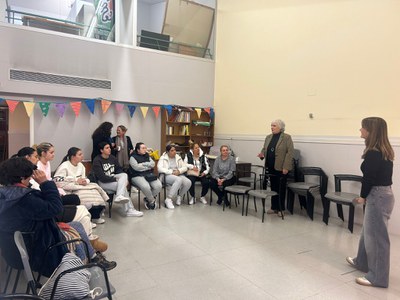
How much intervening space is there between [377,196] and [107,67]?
5.09 metres

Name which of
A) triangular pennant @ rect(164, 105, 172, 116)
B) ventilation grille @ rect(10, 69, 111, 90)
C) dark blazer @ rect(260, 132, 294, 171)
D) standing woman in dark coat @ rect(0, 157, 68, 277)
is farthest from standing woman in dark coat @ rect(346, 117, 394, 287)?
ventilation grille @ rect(10, 69, 111, 90)

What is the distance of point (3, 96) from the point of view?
4.98m

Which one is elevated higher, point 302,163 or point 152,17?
point 152,17

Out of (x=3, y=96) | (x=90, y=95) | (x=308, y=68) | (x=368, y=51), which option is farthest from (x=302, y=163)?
(x=3, y=96)

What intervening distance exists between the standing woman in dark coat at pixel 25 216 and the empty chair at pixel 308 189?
3.42 m

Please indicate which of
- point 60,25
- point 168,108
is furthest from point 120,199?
point 60,25

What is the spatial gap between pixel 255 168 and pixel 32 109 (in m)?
4.19

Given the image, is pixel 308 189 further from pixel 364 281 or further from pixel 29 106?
pixel 29 106

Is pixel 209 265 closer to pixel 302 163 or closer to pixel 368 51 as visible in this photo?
pixel 302 163

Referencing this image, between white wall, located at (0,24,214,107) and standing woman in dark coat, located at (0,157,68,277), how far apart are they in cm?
384

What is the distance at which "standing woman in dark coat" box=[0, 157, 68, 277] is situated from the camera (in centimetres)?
180

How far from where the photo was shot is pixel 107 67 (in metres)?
5.82

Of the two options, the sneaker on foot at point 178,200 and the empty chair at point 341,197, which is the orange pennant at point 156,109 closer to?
the sneaker on foot at point 178,200

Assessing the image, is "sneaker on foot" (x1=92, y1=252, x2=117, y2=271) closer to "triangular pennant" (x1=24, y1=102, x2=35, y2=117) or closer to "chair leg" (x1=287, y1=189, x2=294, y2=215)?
"chair leg" (x1=287, y1=189, x2=294, y2=215)
